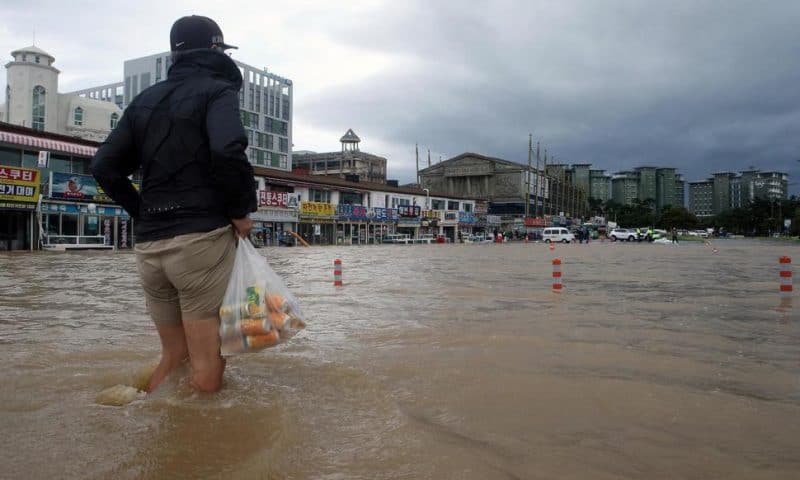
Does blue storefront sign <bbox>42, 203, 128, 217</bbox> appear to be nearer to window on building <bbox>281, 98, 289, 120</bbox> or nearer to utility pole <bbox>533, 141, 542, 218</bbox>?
window on building <bbox>281, 98, 289, 120</bbox>

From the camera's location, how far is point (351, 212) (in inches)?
1976

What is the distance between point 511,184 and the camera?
9075cm

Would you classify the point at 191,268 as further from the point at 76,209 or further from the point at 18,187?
the point at 76,209

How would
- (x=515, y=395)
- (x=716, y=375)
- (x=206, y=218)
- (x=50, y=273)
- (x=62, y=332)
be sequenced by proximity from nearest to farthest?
(x=206, y=218) → (x=515, y=395) → (x=716, y=375) → (x=62, y=332) → (x=50, y=273)

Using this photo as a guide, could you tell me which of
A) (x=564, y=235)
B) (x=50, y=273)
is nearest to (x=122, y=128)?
(x=50, y=273)

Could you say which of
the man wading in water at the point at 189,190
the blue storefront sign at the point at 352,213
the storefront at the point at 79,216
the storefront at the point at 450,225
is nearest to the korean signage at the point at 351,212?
the blue storefront sign at the point at 352,213

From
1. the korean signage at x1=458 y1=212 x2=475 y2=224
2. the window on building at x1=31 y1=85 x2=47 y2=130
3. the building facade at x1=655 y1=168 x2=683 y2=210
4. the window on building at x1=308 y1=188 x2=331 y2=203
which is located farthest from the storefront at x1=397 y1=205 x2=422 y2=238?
the building facade at x1=655 y1=168 x2=683 y2=210

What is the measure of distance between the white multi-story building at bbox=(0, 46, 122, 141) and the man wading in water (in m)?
56.6

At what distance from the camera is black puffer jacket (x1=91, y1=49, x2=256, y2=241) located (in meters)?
2.65

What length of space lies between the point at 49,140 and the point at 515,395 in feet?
107

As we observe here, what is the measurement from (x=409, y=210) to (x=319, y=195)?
1297 cm

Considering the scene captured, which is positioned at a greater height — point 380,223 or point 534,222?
point 534,222

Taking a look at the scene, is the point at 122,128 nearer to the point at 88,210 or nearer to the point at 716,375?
the point at 716,375

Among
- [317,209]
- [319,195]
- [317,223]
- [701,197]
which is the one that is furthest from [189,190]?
[701,197]
